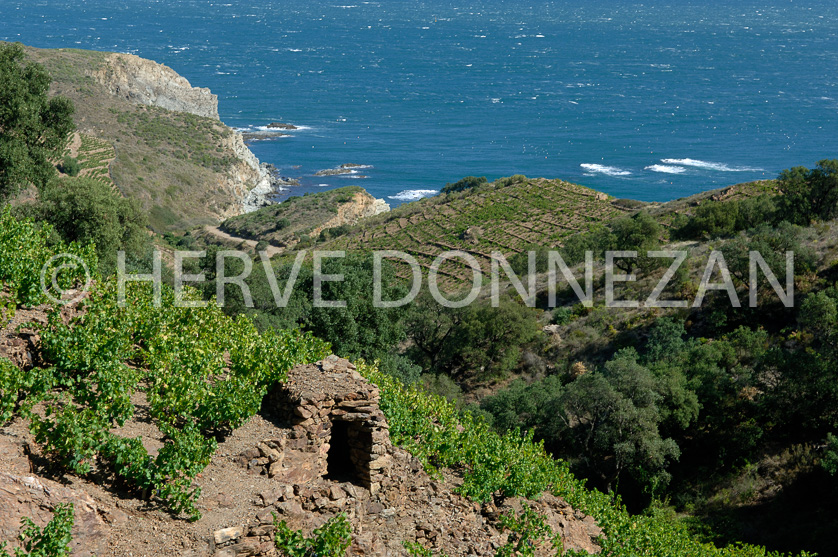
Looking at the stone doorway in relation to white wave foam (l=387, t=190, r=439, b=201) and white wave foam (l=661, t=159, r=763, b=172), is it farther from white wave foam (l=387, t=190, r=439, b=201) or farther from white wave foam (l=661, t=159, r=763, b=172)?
white wave foam (l=661, t=159, r=763, b=172)

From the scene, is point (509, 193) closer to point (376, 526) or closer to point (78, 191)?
point (78, 191)

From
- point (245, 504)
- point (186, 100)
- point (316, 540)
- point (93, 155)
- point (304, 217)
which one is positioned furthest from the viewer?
point (186, 100)

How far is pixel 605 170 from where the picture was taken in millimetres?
121250

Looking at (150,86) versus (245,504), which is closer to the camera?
(245,504)

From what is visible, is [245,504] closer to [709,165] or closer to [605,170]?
[605,170]

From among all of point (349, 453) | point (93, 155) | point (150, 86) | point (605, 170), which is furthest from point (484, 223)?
point (150, 86)

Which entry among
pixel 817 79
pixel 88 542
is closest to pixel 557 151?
pixel 817 79

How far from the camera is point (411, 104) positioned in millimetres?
173125

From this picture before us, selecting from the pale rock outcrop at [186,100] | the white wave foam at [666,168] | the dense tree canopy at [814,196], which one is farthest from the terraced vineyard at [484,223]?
the white wave foam at [666,168]

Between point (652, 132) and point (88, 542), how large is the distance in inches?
5840

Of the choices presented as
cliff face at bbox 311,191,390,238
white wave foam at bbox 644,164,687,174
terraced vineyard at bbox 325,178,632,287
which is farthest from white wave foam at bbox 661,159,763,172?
Result: cliff face at bbox 311,191,390,238

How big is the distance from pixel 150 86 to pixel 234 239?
2760 inches

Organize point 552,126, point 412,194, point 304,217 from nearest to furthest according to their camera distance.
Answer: point 304,217
point 412,194
point 552,126

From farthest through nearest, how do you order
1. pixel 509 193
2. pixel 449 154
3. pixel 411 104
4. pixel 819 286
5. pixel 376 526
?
1. pixel 411 104
2. pixel 449 154
3. pixel 509 193
4. pixel 819 286
5. pixel 376 526
